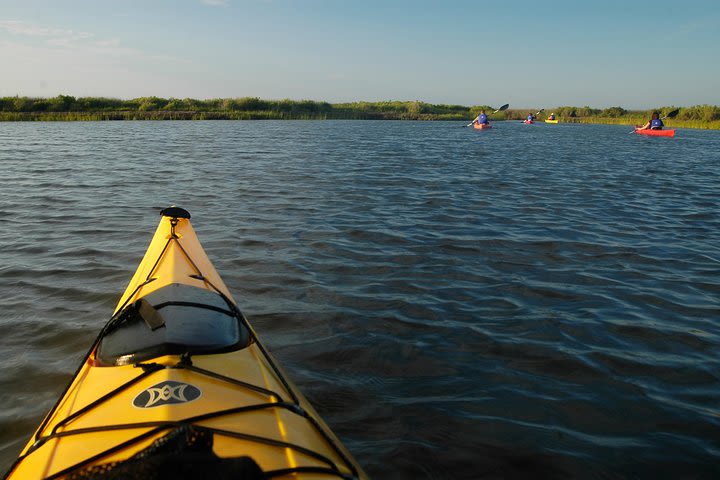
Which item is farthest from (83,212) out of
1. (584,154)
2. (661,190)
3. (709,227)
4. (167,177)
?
(584,154)

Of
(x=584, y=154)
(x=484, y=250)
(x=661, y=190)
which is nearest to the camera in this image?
(x=484, y=250)

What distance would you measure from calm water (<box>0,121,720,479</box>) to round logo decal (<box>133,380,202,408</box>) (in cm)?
130

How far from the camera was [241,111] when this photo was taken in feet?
184

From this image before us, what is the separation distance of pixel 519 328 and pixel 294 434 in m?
3.22

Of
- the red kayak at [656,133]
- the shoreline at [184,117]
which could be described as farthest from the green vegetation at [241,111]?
the red kayak at [656,133]

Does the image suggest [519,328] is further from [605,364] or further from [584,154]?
[584,154]

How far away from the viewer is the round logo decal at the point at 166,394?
2.45 metres

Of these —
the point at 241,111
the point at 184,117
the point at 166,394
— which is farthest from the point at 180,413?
Answer: the point at 241,111

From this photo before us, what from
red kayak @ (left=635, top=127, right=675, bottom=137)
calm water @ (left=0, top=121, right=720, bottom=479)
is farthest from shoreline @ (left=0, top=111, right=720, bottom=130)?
calm water @ (left=0, top=121, right=720, bottom=479)

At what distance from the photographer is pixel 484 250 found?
7520 mm

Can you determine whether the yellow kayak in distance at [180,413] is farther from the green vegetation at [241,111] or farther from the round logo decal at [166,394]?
the green vegetation at [241,111]

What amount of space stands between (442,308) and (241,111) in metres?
54.5

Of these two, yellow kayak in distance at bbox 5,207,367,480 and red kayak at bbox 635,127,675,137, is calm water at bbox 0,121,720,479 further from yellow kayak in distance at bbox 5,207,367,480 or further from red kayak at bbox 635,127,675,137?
red kayak at bbox 635,127,675,137

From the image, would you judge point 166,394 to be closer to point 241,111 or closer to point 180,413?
point 180,413
